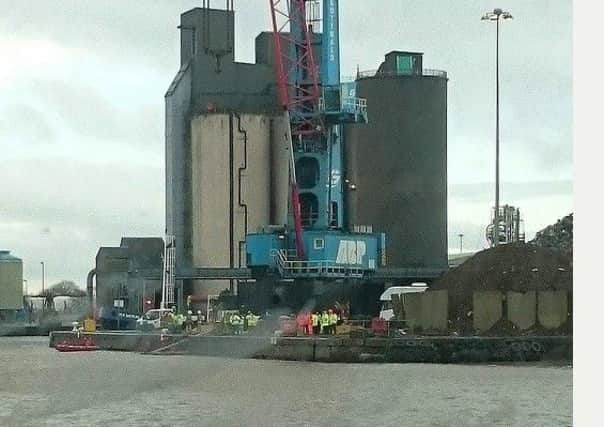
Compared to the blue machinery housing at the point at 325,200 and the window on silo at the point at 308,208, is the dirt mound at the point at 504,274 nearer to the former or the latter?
the blue machinery housing at the point at 325,200

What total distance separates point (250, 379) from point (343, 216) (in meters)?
18.8

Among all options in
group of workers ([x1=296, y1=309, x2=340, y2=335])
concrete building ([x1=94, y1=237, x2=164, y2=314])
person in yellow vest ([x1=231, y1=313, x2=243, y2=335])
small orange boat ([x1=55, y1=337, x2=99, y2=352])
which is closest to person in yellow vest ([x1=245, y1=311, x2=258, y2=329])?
person in yellow vest ([x1=231, y1=313, x2=243, y2=335])

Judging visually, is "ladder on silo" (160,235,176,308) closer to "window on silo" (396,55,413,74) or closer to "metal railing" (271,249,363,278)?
"metal railing" (271,249,363,278)

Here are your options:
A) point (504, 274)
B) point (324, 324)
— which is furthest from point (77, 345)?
point (504, 274)

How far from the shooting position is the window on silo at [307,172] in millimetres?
38031

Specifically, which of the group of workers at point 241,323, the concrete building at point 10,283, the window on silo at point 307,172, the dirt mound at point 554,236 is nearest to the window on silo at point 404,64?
the dirt mound at point 554,236

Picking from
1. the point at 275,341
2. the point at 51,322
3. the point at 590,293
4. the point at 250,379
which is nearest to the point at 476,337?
the point at 275,341

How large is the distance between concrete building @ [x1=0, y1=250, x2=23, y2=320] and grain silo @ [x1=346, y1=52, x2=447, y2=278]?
28912 millimetres

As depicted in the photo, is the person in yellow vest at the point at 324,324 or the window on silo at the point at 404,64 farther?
the window on silo at the point at 404,64

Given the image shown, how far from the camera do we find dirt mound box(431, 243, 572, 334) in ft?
96.9

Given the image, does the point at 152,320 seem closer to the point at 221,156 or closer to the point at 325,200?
the point at 325,200

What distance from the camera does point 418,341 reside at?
26391 millimetres

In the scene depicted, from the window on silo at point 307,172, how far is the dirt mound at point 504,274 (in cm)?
804

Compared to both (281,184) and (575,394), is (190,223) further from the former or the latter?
(575,394)
